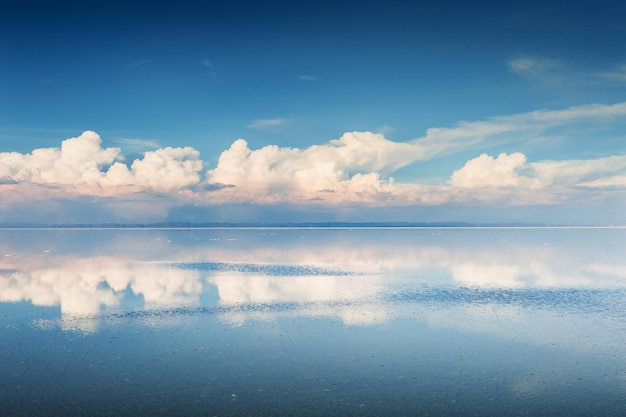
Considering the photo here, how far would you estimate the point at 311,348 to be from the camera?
25.1 m

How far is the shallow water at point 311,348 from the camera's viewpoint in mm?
18234

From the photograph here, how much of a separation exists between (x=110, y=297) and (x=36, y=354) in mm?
16305

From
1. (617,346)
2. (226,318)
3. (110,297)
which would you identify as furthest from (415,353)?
(110,297)

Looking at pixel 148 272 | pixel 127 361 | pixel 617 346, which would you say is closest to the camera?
pixel 127 361

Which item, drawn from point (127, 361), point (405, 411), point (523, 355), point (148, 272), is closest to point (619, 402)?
point (523, 355)

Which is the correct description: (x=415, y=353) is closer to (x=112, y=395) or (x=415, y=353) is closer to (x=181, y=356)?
(x=181, y=356)

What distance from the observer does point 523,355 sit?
24094mm

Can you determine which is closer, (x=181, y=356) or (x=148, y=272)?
(x=181, y=356)

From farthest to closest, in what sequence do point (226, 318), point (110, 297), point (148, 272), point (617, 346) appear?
point (148, 272) < point (110, 297) < point (226, 318) < point (617, 346)

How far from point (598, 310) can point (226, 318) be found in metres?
24.5

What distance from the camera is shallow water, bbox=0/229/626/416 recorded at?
59.8 ft

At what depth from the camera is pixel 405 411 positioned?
57.3 feet

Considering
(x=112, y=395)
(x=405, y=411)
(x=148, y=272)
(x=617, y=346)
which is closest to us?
(x=405, y=411)

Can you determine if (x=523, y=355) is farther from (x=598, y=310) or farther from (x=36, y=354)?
(x=36, y=354)
